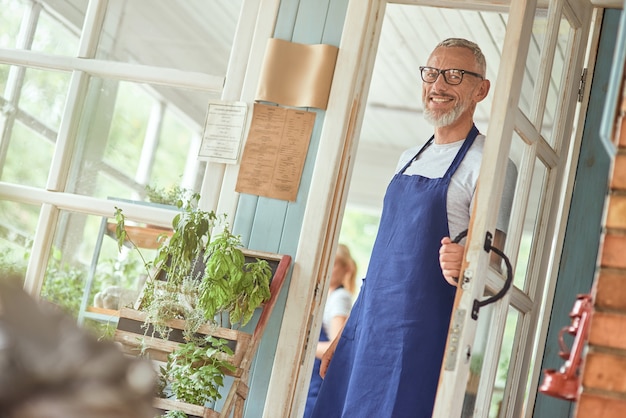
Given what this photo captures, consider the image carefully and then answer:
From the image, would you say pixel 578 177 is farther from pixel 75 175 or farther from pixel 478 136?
pixel 75 175

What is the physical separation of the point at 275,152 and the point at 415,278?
0.74 metres

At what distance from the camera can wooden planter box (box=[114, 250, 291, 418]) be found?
3.16m

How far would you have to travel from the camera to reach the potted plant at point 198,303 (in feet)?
10.2

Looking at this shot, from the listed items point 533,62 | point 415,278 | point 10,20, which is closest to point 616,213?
point 533,62

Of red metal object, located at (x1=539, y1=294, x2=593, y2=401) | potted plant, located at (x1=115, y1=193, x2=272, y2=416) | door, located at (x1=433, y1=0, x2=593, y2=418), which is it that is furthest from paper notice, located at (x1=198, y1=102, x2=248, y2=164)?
red metal object, located at (x1=539, y1=294, x2=593, y2=401)

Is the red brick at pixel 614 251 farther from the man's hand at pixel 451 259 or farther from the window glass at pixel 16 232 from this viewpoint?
the window glass at pixel 16 232

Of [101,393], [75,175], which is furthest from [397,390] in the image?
[101,393]

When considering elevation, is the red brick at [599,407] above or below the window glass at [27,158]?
below

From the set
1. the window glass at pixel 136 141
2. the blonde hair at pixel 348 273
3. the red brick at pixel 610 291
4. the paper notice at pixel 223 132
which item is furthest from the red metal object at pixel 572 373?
the blonde hair at pixel 348 273

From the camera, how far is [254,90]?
364cm

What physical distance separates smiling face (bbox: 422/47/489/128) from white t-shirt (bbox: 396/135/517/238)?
105mm

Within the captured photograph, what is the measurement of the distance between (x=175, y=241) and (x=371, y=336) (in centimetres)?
79

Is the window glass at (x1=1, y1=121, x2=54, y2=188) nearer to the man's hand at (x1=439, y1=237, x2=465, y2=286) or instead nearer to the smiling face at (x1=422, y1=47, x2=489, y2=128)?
the smiling face at (x1=422, y1=47, x2=489, y2=128)

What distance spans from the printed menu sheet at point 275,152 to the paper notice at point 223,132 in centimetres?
4
